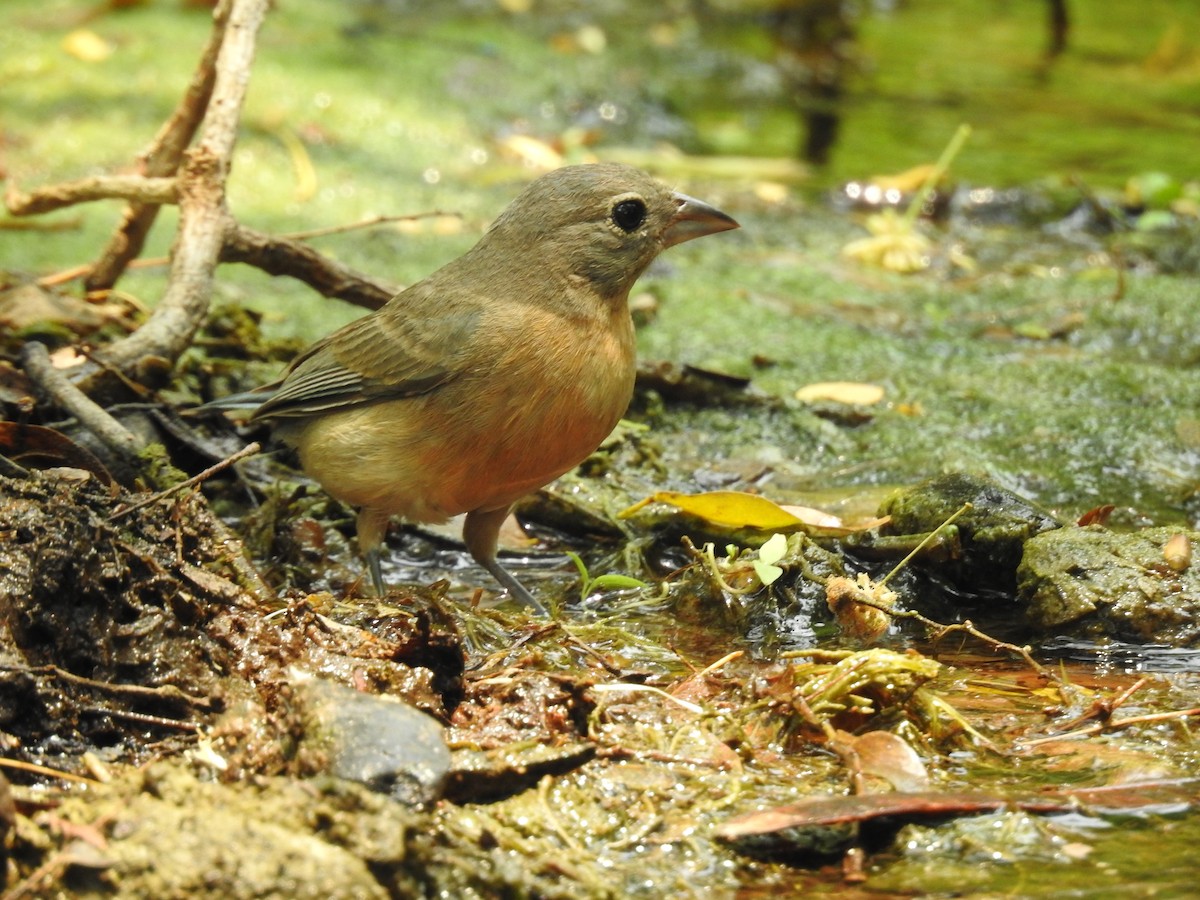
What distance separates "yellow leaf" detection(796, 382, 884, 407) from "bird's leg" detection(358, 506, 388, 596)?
201 centimetres

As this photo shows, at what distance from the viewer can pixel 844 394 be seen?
575 centimetres

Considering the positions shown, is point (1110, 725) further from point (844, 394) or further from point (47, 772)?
point (844, 394)

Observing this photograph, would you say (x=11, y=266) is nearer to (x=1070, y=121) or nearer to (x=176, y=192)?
(x=176, y=192)

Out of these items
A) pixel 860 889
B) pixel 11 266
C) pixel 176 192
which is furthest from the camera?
pixel 11 266

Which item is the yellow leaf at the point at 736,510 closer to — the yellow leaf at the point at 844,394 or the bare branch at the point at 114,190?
the yellow leaf at the point at 844,394

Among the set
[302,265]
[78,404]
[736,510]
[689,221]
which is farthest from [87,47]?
[736,510]

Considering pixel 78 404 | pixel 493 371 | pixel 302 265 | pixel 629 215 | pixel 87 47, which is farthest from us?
pixel 87 47

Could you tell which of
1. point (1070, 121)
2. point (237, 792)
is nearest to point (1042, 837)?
point (237, 792)

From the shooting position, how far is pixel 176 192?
505cm

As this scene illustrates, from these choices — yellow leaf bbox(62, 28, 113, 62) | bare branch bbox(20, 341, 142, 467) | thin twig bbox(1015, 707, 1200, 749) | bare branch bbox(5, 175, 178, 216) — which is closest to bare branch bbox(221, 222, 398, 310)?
bare branch bbox(5, 175, 178, 216)

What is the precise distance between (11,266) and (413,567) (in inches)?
130

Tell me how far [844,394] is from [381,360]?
6.86 feet

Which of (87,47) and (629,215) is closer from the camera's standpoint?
(629,215)

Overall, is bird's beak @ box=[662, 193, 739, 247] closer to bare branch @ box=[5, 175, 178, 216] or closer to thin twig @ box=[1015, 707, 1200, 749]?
bare branch @ box=[5, 175, 178, 216]
